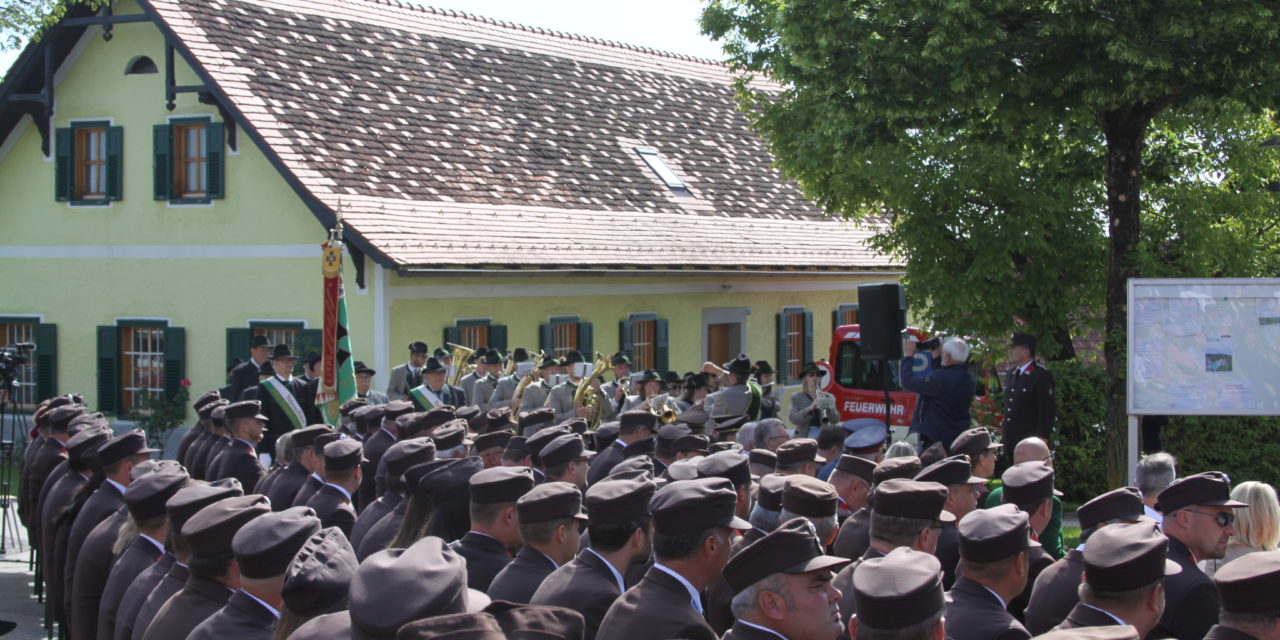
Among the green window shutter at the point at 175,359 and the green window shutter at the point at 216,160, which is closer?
the green window shutter at the point at 216,160

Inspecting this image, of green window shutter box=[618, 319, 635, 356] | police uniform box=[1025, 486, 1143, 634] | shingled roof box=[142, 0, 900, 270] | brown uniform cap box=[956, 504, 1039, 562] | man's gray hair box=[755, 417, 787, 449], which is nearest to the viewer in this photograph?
brown uniform cap box=[956, 504, 1039, 562]

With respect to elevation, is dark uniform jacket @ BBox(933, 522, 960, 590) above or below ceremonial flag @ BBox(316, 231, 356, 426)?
below

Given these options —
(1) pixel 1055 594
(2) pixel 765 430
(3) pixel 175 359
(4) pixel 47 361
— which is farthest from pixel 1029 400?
(4) pixel 47 361

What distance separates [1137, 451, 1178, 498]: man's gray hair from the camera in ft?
23.2

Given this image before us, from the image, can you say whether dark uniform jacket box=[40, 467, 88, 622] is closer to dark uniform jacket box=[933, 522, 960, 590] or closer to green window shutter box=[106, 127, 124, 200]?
dark uniform jacket box=[933, 522, 960, 590]

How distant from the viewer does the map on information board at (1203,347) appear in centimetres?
1098

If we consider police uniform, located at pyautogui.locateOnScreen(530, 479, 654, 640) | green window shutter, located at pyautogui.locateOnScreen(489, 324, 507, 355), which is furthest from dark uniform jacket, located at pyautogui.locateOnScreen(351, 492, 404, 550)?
green window shutter, located at pyautogui.locateOnScreen(489, 324, 507, 355)

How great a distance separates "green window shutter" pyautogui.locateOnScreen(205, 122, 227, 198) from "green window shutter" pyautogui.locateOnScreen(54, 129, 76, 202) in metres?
3.00

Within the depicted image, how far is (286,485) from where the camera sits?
28.9 feet

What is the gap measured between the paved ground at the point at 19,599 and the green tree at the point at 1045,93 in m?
8.43

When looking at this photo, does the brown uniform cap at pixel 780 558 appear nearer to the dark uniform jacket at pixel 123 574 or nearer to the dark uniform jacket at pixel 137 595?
the dark uniform jacket at pixel 137 595

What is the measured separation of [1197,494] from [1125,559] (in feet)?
5.54

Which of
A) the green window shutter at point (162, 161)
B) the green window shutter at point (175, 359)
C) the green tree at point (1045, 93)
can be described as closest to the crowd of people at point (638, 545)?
the green tree at point (1045, 93)

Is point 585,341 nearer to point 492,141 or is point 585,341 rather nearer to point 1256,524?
point 492,141
